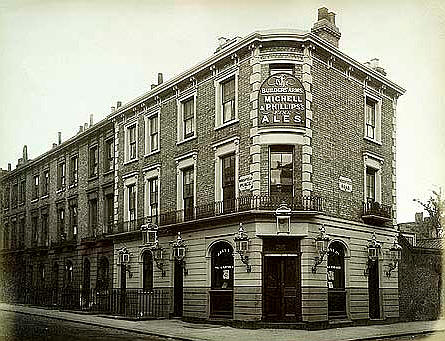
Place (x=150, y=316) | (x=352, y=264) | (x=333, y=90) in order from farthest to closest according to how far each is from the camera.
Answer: (x=150, y=316), (x=333, y=90), (x=352, y=264)

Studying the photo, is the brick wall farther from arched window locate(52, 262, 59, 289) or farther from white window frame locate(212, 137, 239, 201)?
arched window locate(52, 262, 59, 289)

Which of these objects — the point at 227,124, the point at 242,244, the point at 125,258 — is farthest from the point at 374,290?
the point at 125,258

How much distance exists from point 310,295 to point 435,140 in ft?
8.05

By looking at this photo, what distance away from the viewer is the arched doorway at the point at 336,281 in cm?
741

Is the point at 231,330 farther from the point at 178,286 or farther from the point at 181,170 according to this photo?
the point at 181,170

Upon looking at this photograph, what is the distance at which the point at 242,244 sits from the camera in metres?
8.21

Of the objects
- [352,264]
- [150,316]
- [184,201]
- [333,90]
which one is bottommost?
[150,316]

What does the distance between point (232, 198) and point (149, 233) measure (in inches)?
48.0

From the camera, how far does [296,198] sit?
7891mm

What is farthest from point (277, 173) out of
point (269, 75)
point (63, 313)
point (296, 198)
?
point (63, 313)

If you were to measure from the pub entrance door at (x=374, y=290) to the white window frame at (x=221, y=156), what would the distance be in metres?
2.03

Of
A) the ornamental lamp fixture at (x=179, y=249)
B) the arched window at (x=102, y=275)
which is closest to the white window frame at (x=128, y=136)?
the ornamental lamp fixture at (x=179, y=249)

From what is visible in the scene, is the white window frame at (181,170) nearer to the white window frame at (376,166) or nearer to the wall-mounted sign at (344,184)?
the wall-mounted sign at (344,184)

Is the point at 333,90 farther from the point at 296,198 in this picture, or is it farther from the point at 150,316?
the point at 150,316
